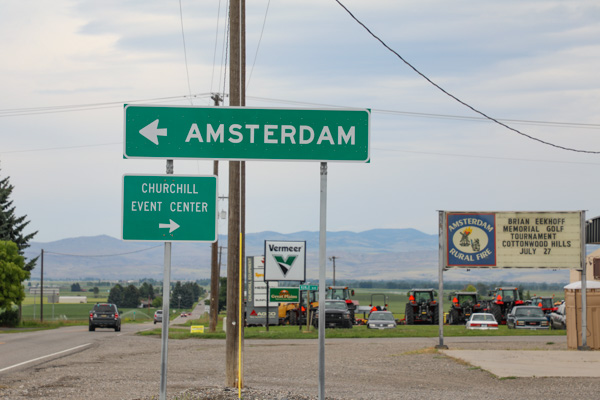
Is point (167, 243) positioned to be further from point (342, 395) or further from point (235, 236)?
point (342, 395)

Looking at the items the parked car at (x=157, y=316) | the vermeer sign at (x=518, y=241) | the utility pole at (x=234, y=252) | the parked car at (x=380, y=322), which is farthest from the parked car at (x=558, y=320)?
the parked car at (x=157, y=316)

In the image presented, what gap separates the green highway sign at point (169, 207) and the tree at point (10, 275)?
43.1 meters

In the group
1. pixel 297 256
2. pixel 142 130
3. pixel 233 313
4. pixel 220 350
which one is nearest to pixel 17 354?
pixel 220 350

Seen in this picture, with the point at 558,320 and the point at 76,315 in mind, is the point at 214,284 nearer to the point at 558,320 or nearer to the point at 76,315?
the point at 558,320

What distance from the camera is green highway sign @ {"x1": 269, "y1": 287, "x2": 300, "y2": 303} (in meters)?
32.7

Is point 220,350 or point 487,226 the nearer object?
point 487,226

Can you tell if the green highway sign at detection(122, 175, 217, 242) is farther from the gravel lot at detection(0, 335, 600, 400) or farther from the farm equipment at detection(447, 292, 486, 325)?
the farm equipment at detection(447, 292, 486, 325)

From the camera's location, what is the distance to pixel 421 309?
47.1 meters

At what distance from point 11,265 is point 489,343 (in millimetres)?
32922

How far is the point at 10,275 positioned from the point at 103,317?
26.3 feet

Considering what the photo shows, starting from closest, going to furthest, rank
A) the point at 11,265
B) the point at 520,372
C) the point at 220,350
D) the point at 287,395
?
the point at 287,395 < the point at 520,372 < the point at 220,350 < the point at 11,265

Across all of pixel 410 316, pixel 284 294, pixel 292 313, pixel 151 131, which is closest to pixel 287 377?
pixel 151 131

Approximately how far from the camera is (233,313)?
13977mm

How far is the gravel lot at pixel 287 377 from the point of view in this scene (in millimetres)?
14367
